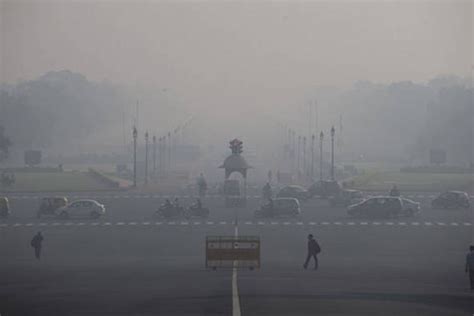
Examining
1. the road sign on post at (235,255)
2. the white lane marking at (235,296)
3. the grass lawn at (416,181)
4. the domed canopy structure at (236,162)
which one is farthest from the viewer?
the grass lawn at (416,181)

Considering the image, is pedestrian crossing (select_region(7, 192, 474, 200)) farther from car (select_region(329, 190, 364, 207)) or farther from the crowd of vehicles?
the crowd of vehicles

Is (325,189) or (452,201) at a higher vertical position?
(325,189)

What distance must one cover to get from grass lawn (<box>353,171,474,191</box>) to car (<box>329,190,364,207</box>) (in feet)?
38.0

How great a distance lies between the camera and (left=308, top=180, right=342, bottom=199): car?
70250 millimetres

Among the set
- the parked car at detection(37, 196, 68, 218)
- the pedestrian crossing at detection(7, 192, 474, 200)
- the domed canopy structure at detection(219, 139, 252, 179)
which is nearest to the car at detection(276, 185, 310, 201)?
the pedestrian crossing at detection(7, 192, 474, 200)

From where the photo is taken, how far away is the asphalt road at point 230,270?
22.3m

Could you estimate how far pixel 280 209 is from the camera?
183 feet

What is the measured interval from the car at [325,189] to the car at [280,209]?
45.1 ft

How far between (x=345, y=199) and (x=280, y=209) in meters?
9.08

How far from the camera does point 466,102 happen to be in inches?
5576

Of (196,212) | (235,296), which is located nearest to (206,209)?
(196,212)

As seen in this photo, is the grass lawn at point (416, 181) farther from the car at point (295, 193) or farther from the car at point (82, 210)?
the car at point (82, 210)

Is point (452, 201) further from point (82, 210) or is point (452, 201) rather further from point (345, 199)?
point (82, 210)

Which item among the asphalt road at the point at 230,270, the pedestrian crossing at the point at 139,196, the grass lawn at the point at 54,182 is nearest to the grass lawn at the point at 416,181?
the pedestrian crossing at the point at 139,196
